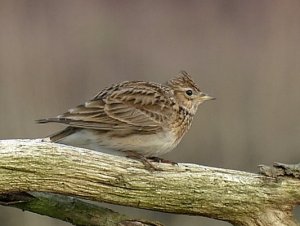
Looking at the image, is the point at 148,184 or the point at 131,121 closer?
the point at 148,184

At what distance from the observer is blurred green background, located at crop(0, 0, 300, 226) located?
698 centimetres

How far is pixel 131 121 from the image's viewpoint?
4.87 meters

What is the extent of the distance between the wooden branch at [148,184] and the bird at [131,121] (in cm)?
→ 13

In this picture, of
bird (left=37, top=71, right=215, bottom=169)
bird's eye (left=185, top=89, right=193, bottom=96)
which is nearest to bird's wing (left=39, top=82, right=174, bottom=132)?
bird (left=37, top=71, right=215, bottom=169)

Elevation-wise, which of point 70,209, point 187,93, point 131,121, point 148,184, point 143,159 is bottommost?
point 70,209

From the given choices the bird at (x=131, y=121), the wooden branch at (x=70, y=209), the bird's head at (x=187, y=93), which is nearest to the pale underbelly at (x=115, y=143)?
the bird at (x=131, y=121)

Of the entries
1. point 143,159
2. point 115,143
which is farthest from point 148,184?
point 115,143

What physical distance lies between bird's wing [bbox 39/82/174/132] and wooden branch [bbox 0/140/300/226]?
1.21 ft

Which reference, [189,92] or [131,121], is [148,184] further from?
[189,92]

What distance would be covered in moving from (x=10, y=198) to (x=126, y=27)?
363cm

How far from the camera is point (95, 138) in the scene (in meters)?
4.76

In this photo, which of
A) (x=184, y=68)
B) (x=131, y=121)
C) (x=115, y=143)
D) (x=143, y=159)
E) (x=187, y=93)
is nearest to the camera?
(x=143, y=159)

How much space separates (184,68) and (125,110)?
2.28 metres

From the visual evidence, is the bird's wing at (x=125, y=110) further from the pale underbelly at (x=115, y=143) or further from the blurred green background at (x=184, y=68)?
the blurred green background at (x=184, y=68)
